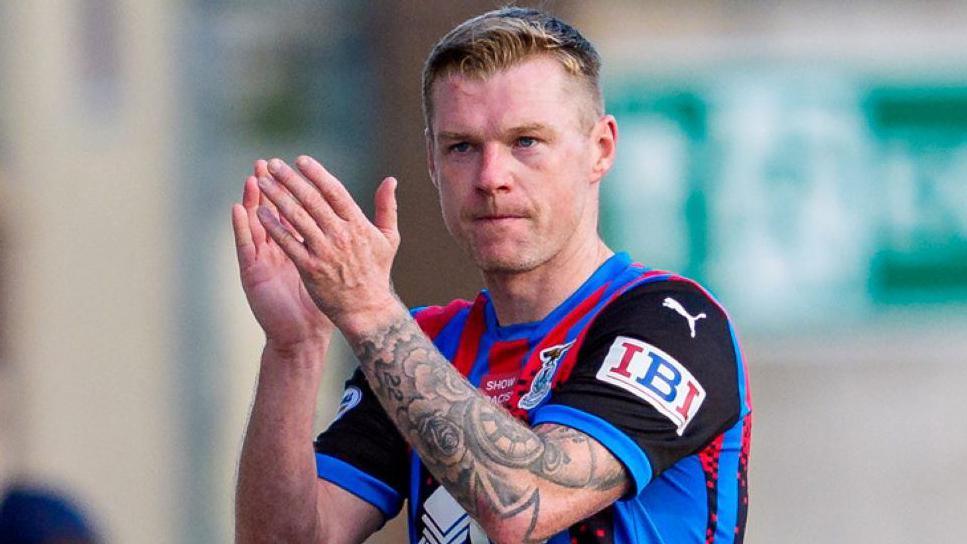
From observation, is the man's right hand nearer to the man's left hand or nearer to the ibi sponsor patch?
the man's left hand

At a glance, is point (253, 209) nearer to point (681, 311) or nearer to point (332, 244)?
point (332, 244)

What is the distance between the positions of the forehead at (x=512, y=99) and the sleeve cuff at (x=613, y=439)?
0.64m

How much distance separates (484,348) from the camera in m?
3.42

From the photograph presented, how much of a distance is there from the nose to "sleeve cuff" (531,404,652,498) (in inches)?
20.2

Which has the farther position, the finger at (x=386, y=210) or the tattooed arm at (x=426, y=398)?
the finger at (x=386, y=210)

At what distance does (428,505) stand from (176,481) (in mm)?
5330

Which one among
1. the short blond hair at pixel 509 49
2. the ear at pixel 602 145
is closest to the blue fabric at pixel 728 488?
the ear at pixel 602 145

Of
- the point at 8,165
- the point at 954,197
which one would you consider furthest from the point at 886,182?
the point at 8,165

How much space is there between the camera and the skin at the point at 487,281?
283 cm

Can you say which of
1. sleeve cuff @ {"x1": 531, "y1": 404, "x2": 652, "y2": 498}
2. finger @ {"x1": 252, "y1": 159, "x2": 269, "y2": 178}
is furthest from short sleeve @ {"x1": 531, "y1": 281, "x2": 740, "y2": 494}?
finger @ {"x1": 252, "y1": 159, "x2": 269, "y2": 178}

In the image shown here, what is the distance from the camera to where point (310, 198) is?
2.80 meters

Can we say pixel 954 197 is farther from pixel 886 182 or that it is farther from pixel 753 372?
pixel 753 372

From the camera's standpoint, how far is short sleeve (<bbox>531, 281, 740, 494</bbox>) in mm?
2953

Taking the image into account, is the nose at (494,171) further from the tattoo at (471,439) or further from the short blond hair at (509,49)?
the tattoo at (471,439)
